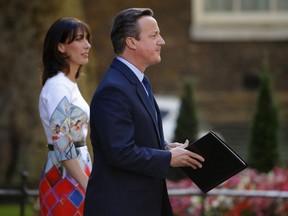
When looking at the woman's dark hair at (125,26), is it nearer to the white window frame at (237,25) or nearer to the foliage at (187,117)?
the foliage at (187,117)

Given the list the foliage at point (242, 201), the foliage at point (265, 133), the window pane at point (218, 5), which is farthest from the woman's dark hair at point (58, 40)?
the window pane at point (218, 5)

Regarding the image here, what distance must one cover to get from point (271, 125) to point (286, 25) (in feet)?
32.7

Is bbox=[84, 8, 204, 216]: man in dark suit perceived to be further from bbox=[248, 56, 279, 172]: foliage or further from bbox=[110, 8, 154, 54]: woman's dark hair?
bbox=[248, 56, 279, 172]: foliage

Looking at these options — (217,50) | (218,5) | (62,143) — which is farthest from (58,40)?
(218,5)

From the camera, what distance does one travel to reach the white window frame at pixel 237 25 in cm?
2167

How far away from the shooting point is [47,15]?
1315 centimetres

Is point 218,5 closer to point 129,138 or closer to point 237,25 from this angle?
point 237,25

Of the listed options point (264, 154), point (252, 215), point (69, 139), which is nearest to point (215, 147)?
point (69, 139)

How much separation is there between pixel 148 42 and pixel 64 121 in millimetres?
884

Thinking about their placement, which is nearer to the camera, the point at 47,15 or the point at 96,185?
the point at 96,185

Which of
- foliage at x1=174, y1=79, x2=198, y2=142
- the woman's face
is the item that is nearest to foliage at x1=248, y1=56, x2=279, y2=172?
foliage at x1=174, y1=79, x2=198, y2=142

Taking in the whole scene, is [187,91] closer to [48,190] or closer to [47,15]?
[47,15]

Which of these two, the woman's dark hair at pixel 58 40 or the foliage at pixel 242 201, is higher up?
the woman's dark hair at pixel 58 40

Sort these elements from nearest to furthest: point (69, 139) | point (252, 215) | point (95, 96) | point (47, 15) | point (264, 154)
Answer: point (95, 96) → point (69, 139) → point (252, 215) → point (264, 154) → point (47, 15)
